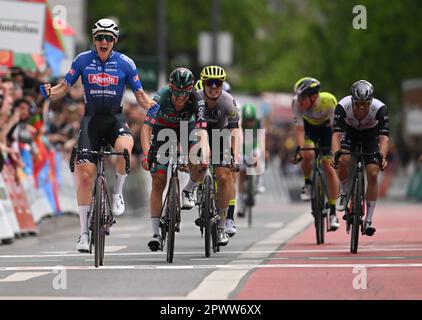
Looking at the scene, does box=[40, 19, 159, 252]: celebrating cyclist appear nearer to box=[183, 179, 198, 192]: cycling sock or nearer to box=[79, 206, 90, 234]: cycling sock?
box=[79, 206, 90, 234]: cycling sock

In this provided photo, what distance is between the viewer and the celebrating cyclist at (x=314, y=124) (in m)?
18.4

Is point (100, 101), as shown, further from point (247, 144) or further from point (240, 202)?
point (240, 202)

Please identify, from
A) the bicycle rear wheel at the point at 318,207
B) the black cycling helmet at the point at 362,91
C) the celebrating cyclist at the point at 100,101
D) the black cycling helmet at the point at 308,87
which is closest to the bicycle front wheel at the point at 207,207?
the celebrating cyclist at the point at 100,101

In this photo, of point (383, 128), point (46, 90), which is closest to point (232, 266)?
point (46, 90)

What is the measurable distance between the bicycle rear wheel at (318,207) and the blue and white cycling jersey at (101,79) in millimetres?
3825

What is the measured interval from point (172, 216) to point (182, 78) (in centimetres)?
137

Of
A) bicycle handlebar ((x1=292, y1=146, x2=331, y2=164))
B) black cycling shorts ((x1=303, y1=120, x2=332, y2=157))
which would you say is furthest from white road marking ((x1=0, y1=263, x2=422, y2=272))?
black cycling shorts ((x1=303, y1=120, x2=332, y2=157))

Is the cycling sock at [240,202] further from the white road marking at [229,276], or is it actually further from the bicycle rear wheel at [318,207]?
the bicycle rear wheel at [318,207]

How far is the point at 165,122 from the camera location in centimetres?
1535

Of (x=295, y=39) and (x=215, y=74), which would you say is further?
(x=295, y=39)

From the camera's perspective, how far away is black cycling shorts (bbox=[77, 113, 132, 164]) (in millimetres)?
14852

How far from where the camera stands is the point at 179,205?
14938 mm
